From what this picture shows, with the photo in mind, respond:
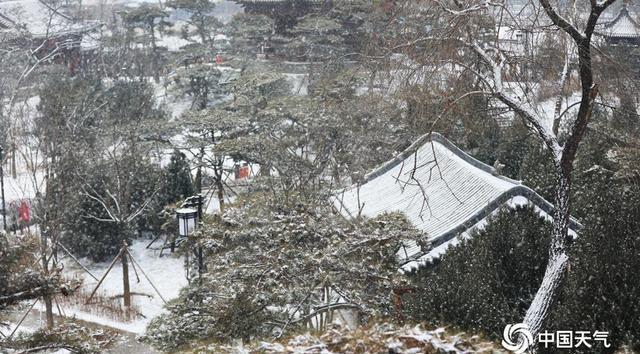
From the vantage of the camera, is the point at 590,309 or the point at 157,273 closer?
the point at 590,309

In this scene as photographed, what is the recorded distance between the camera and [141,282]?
13672 millimetres

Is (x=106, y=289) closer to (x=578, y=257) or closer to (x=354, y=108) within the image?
(x=354, y=108)

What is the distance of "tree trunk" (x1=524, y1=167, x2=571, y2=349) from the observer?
19.7 ft

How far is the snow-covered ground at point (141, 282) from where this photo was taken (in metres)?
12.1

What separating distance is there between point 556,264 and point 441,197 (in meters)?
4.69

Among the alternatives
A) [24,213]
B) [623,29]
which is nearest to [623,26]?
[623,29]

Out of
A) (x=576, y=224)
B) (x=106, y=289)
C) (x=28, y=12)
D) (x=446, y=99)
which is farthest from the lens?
(x=28, y=12)

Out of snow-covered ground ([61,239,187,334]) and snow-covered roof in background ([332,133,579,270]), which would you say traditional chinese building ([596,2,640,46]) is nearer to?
snow-covered roof in background ([332,133,579,270])

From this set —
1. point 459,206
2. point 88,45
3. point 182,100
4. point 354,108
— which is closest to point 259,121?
point 354,108

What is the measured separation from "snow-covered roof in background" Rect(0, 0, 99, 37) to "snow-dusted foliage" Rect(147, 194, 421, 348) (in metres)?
20.8

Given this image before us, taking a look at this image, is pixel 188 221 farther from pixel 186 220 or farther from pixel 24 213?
pixel 24 213

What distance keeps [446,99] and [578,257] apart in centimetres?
234

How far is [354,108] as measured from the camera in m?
13.8

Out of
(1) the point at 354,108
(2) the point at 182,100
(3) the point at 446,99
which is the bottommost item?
(3) the point at 446,99
